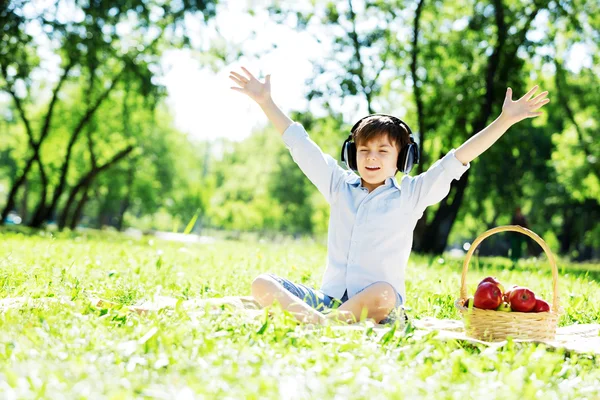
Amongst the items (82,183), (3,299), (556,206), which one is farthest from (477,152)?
(556,206)

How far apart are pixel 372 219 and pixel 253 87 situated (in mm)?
1305

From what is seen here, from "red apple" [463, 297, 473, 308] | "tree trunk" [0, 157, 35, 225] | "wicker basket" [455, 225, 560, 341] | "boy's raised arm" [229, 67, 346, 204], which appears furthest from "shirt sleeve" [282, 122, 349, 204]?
"tree trunk" [0, 157, 35, 225]

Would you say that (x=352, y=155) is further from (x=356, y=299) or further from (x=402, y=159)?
(x=356, y=299)

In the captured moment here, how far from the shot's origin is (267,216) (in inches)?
1737

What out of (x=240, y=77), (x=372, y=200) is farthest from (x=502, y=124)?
Result: (x=240, y=77)

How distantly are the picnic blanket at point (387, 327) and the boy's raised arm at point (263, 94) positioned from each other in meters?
1.31

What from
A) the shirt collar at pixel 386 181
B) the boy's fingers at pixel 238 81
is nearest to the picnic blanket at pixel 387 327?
the shirt collar at pixel 386 181

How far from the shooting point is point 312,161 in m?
4.69

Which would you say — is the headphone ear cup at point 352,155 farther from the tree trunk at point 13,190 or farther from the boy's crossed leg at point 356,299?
the tree trunk at point 13,190

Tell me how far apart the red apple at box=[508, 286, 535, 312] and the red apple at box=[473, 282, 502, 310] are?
99mm


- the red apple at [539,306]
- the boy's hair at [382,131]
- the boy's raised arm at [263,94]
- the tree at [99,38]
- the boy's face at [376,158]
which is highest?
the tree at [99,38]

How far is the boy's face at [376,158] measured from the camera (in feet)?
14.6

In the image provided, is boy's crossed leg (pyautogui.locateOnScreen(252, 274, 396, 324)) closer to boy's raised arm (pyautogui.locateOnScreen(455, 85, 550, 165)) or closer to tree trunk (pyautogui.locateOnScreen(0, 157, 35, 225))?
boy's raised arm (pyautogui.locateOnScreen(455, 85, 550, 165))

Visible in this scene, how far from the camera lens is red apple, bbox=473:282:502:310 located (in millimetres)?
4043
